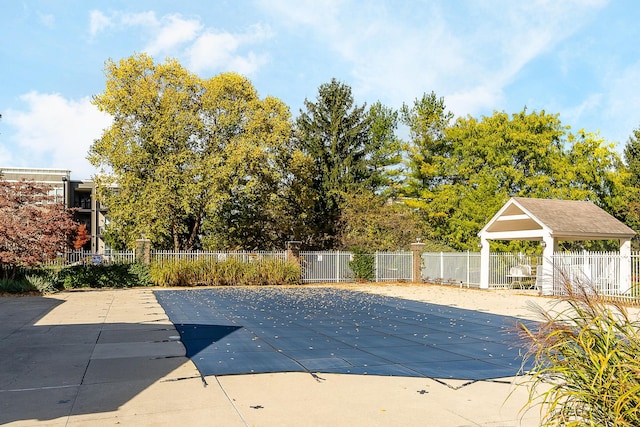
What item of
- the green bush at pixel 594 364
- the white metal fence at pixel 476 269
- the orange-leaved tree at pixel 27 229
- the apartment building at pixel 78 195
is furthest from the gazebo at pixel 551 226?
the apartment building at pixel 78 195

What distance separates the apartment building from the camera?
185ft

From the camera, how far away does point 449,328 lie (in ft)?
40.1

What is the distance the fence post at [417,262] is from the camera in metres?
30.1

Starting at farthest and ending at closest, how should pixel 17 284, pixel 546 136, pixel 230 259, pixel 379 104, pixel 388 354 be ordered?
pixel 379 104 → pixel 546 136 → pixel 230 259 → pixel 17 284 → pixel 388 354

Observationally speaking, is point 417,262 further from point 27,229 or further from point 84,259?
point 27,229

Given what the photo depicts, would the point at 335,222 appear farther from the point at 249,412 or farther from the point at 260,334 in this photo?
the point at 249,412

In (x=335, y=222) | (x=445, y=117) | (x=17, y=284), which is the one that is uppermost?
(x=445, y=117)

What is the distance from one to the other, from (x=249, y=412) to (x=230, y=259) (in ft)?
71.7

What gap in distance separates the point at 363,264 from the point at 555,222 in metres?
10.5

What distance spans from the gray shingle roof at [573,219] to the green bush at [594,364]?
19.0 m

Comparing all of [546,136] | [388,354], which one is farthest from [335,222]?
[388,354]

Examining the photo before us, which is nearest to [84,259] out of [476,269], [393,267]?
[393,267]

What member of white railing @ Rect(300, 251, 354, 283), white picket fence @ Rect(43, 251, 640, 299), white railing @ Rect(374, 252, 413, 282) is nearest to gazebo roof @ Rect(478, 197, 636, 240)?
white picket fence @ Rect(43, 251, 640, 299)

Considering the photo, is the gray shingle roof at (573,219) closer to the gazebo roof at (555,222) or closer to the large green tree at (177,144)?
the gazebo roof at (555,222)
